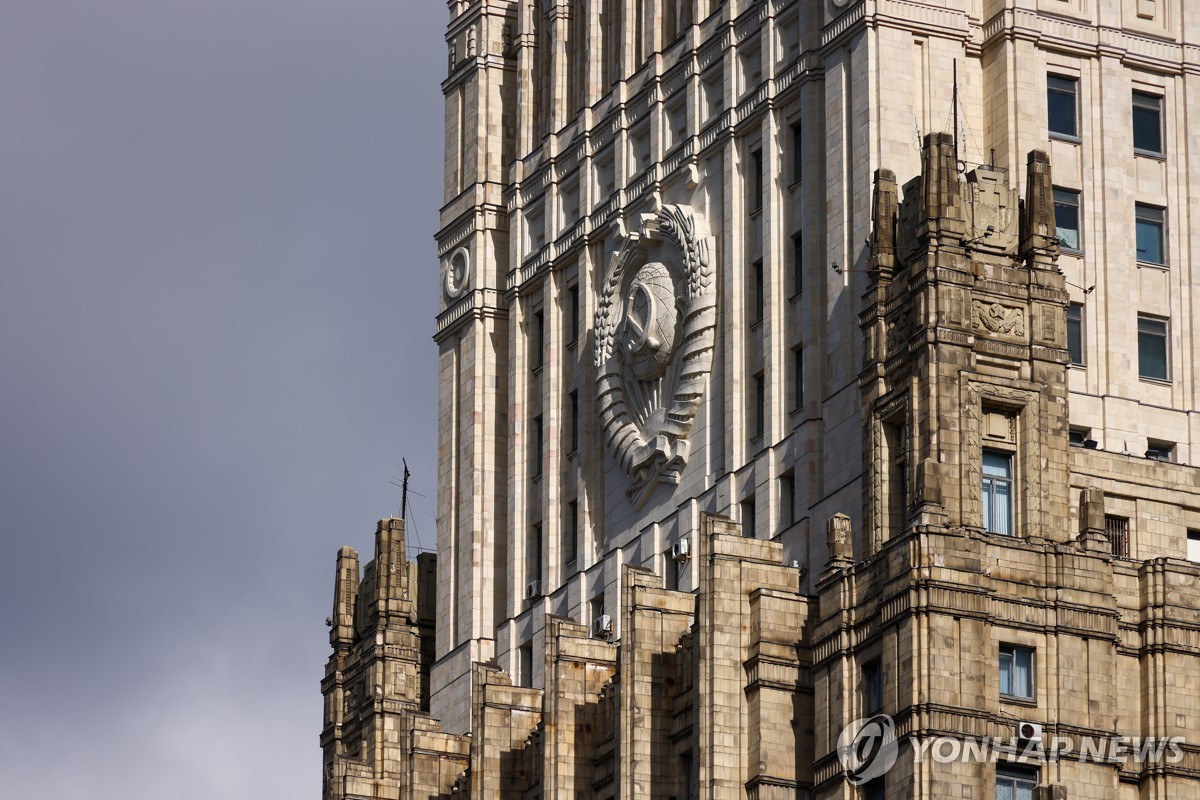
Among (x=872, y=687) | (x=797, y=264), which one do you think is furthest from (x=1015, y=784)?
(x=797, y=264)

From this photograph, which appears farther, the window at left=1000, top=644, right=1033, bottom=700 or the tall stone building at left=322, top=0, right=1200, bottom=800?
the tall stone building at left=322, top=0, right=1200, bottom=800

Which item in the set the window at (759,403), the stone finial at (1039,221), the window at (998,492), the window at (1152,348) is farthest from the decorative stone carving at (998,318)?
the window at (759,403)

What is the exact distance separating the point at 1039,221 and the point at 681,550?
50.0 ft

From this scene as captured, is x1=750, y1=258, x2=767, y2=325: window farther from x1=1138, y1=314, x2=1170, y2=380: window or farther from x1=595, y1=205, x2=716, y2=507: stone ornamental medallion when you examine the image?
x1=1138, y1=314, x2=1170, y2=380: window

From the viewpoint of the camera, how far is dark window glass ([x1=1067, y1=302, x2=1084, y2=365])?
117 m

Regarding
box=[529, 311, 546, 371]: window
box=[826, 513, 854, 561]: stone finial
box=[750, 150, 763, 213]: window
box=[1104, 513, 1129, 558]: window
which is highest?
box=[750, 150, 763, 213]: window

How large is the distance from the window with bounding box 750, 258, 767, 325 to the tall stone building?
3.2 inches

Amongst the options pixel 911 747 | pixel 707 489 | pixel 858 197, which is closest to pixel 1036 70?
pixel 858 197

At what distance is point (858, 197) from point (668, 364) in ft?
32.0

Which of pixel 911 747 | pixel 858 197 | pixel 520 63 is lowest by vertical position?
pixel 911 747

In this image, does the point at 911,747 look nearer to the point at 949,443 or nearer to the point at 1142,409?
the point at 949,443

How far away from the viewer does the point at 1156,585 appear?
110188 millimetres

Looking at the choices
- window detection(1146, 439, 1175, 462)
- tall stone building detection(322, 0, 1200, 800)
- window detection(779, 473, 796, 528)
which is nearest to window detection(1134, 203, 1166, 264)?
tall stone building detection(322, 0, 1200, 800)

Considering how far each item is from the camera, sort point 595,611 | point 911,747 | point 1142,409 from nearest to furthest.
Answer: point 911,747, point 1142,409, point 595,611
